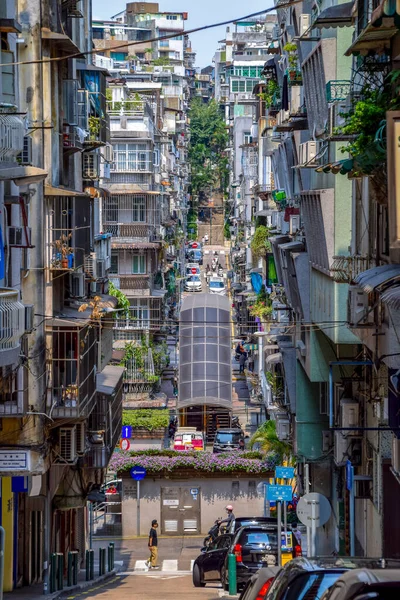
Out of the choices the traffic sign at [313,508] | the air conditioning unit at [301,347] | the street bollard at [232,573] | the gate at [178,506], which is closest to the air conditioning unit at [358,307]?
the traffic sign at [313,508]

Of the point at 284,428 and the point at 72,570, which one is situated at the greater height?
the point at 284,428

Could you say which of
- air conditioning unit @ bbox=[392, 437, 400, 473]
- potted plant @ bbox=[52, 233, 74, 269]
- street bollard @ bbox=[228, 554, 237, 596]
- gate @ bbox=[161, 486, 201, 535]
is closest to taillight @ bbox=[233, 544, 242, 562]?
street bollard @ bbox=[228, 554, 237, 596]

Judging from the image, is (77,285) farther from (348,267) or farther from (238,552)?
(348,267)

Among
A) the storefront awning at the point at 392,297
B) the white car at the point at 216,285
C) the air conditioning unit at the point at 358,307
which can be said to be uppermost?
the white car at the point at 216,285

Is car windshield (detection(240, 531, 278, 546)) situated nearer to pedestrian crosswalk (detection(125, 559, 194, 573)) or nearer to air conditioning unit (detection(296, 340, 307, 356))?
air conditioning unit (detection(296, 340, 307, 356))

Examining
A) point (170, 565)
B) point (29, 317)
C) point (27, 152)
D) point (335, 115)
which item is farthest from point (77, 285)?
point (335, 115)

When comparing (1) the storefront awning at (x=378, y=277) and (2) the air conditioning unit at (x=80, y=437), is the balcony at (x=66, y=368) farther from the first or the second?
(1) the storefront awning at (x=378, y=277)
